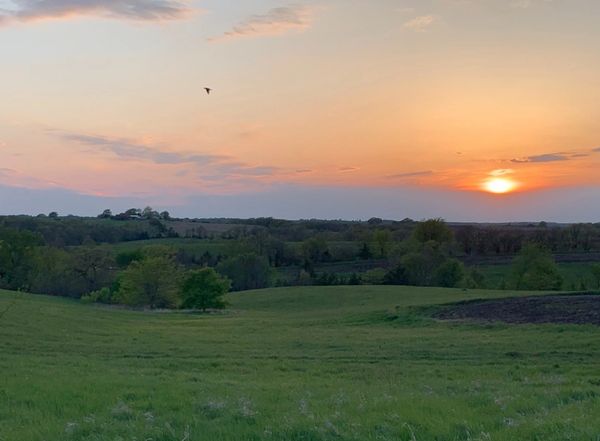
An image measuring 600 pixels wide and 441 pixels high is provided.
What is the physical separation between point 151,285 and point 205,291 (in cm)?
878

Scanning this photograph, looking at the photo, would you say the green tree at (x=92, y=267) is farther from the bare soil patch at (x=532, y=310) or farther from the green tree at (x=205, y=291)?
the bare soil patch at (x=532, y=310)

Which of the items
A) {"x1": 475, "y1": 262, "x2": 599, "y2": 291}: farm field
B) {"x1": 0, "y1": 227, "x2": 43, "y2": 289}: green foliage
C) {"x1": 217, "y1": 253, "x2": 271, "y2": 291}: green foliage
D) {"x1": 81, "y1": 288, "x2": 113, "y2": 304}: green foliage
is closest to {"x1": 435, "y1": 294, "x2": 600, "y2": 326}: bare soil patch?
{"x1": 475, "y1": 262, "x2": 599, "y2": 291}: farm field

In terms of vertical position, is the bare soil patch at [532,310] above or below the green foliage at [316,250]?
below

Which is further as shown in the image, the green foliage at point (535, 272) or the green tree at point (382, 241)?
the green tree at point (382, 241)

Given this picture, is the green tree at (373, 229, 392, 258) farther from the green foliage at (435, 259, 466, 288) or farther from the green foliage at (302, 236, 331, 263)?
the green foliage at (435, 259, 466, 288)

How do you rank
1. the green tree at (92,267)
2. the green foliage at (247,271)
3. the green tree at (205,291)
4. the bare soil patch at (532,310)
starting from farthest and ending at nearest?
the green foliage at (247,271) < the green tree at (92,267) < the green tree at (205,291) < the bare soil patch at (532,310)

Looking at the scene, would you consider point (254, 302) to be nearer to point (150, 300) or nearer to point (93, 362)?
point (150, 300)

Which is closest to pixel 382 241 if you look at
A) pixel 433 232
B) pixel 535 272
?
pixel 433 232

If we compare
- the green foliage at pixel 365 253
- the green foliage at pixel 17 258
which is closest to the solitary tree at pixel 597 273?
the green foliage at pixel 365 253

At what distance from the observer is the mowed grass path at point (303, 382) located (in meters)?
8.12

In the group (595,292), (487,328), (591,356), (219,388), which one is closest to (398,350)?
(591,356)

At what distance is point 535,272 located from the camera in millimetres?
83188

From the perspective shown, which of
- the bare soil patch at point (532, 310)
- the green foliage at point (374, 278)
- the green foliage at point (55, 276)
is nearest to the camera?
the bare soil patch at point (532, 310)

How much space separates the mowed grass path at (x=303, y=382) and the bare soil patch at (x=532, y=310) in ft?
6.25
